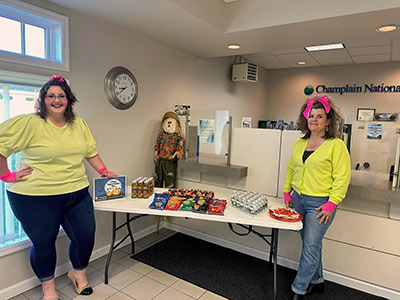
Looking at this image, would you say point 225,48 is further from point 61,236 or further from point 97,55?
point 61,236

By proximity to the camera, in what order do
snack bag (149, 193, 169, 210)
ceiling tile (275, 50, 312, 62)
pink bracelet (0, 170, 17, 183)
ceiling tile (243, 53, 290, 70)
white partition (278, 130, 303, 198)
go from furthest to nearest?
ceiling tile (243, 53, 290, 70) < ceiling tile (275, 50, 312, 62) < white partition (278, 130, 303, 198) < snack bag (149, 193, 169, 210) < pink bracelet (0, 170, 17, 183)

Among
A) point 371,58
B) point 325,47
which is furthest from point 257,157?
point 371,58

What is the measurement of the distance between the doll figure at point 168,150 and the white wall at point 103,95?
17cm

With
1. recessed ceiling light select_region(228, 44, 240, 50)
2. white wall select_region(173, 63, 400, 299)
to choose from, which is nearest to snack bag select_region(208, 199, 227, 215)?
white wall select_region(173, 63, 400, 299)

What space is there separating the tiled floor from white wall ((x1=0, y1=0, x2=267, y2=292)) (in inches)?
9.9

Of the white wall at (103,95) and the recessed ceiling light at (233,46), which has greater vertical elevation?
the recessed ceiling light at (233,46)

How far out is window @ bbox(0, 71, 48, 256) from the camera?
222cm

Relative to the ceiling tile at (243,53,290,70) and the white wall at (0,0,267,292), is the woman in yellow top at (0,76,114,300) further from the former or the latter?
the ceiling tile at (243,53,290,70)

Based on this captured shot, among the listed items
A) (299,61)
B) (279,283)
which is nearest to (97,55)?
(279,283)

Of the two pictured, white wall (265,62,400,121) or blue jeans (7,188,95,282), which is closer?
blue jeans (7,188,95,282)

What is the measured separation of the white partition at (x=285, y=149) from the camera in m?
A: 2.78

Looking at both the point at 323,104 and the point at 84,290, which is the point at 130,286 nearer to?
the point at 84,290

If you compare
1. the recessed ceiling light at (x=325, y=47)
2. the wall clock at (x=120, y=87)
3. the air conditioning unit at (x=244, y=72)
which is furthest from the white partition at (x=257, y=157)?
the recessed ceiling light at (x=325, y=47)

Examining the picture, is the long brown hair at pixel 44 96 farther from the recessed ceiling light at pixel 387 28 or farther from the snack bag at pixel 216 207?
the recessed ceiling light at pixel 387 28
